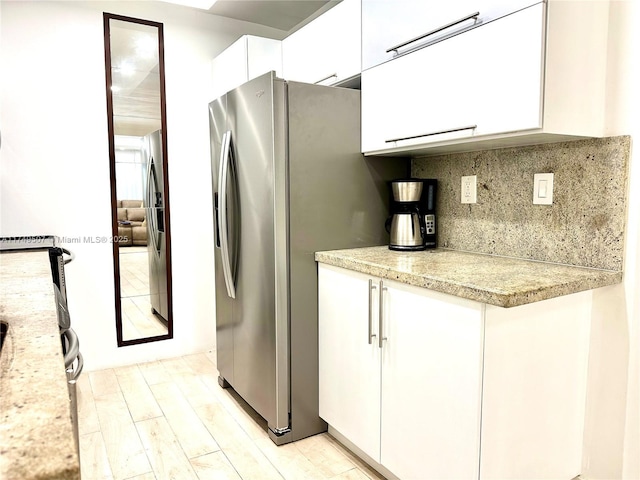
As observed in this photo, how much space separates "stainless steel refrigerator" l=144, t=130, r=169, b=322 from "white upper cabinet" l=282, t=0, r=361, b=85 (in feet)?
3.64

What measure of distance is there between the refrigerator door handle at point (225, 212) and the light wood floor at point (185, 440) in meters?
0.66

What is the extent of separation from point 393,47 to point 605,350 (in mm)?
1446

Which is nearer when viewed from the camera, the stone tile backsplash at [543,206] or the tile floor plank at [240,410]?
the stone tile backsplash at [543,206]

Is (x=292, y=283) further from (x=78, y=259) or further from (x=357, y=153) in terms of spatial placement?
(x=78, y=259)

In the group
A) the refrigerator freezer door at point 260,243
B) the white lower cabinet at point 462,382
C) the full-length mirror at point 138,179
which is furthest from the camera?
the full-length mirror at point 138,179

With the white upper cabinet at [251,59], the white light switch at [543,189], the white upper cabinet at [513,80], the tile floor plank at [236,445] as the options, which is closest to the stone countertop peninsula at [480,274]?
the white light switch at [543,189]

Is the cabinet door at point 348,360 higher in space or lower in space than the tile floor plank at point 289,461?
higher

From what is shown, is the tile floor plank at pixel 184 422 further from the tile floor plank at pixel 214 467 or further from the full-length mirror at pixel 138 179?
the full-length mirror at pixel 138 179

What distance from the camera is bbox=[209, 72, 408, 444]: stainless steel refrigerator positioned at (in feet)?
6.75

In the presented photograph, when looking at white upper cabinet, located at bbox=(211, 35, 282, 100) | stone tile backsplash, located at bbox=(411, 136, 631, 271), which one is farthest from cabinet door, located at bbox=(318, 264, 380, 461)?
white upper cabinet, located at bbox=(211, 35, 282, 100)

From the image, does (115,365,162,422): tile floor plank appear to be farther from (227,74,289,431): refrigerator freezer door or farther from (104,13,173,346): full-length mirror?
(227,74,289,431): refrigerator freezer door

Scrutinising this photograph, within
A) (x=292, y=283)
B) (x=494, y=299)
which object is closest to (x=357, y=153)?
(x=292, y=283)

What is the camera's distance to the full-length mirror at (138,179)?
2.97 metres

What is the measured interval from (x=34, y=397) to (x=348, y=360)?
58.1 inches
